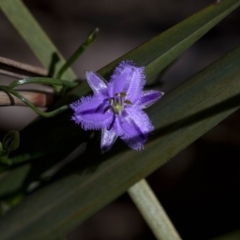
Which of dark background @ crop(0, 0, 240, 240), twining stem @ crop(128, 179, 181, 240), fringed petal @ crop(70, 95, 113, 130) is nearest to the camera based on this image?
fringed petal @ crop(70, 95, 113, 130)

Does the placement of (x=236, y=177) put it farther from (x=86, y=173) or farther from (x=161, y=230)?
(x=86, y=173)

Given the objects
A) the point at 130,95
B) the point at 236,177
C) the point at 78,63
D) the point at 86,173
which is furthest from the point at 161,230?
the point at 78,63

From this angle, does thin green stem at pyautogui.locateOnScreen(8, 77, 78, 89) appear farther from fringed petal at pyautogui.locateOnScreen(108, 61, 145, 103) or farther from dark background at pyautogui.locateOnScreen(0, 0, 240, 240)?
dark background at pyautogui.locateOnScreen(0, 0, 240, 240)

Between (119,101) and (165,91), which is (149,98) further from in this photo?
(165,91)

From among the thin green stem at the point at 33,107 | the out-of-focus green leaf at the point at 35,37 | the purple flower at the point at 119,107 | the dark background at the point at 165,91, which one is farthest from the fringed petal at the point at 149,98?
the dark background at the point at 165,91

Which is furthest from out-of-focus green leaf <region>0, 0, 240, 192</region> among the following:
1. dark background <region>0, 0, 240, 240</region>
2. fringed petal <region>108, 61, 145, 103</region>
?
dark background <region>0, 0, 240, 240</region>

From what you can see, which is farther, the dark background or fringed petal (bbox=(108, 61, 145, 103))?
the dark background

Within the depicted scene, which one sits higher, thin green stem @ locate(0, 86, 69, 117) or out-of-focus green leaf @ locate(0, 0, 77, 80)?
out-of-focus green leaf @ locate(0, 0, 77, 80)
